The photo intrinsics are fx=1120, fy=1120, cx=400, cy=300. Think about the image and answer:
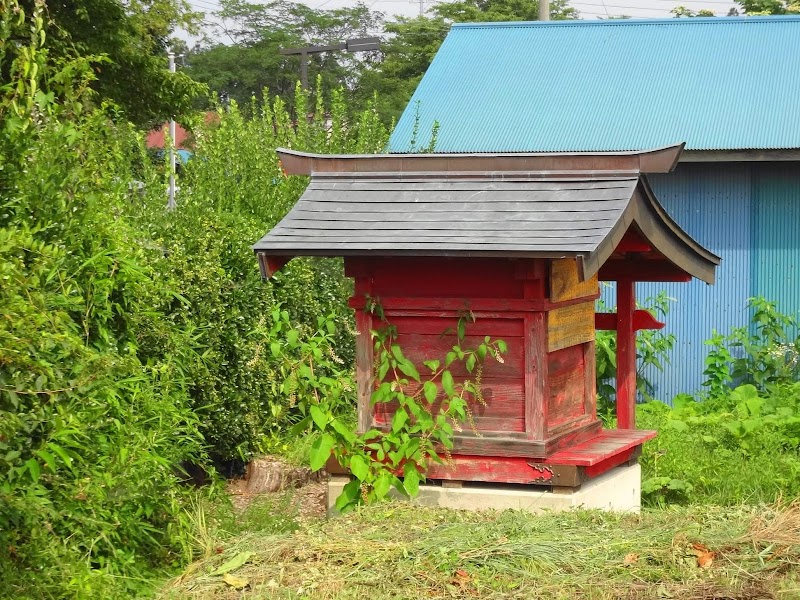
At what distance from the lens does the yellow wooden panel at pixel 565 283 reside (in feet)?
22.7

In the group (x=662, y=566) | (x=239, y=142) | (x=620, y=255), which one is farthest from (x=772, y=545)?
(x=239, y=142)

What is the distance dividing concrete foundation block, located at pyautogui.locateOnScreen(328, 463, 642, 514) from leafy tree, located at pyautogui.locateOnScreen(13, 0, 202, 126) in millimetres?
9450

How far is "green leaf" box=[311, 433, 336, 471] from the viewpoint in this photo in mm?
6707

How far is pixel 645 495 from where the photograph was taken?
28.9 feet

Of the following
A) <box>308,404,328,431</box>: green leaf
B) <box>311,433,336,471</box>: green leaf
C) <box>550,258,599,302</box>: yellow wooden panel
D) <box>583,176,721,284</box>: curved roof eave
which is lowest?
<box>311,433,336,471</box>: green leaf

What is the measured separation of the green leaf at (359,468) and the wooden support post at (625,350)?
2.53 meters

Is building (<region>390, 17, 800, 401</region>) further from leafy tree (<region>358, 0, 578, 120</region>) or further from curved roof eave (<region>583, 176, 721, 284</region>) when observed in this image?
leafy tree (<region>358, 0, 578, 120</region>)

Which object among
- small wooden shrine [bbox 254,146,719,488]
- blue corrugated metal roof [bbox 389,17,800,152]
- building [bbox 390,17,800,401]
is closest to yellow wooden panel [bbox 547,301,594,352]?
small wooden shrine [bbox 254,146,719,488]

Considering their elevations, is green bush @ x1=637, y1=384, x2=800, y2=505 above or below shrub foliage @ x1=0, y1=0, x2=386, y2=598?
below

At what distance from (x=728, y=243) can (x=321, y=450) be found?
8145mm

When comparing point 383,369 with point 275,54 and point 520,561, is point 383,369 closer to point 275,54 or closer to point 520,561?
point 520,561

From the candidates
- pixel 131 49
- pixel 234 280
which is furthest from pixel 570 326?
pixel 131 49

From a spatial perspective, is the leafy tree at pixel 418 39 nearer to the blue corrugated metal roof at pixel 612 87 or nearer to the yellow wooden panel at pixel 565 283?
the blue corrugated metal roof at pixel 612 87

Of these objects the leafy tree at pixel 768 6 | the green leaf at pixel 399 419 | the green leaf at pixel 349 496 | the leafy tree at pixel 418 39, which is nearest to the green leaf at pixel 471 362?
the green leaf at pixel 399 419
